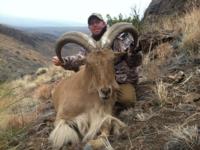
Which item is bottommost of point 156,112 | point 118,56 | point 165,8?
point 156,112

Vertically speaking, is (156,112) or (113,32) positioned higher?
(113,32)

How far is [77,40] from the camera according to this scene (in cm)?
801

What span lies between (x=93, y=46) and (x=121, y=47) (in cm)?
123

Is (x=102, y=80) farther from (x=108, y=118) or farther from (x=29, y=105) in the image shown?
(x=29, y=105)

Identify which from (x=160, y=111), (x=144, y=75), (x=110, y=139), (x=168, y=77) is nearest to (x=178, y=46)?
(x=144, y=75)

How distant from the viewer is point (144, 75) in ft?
34.0

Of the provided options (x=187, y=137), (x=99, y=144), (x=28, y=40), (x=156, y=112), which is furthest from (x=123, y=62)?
(x=28, y=40)

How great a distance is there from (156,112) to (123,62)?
1.58 meters

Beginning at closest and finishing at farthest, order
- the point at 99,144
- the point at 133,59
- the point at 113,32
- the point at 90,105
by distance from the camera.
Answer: the point at 99,144, the point at 90,105, the point at 113,32, the point at 133,59

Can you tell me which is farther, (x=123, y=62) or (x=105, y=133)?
(x=123, y=62)

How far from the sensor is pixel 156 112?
772cm

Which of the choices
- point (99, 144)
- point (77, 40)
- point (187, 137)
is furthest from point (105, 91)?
point (187, 137)

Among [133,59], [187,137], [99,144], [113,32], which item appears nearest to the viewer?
[187,137]

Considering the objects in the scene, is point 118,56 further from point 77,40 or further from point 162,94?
point 162,94
